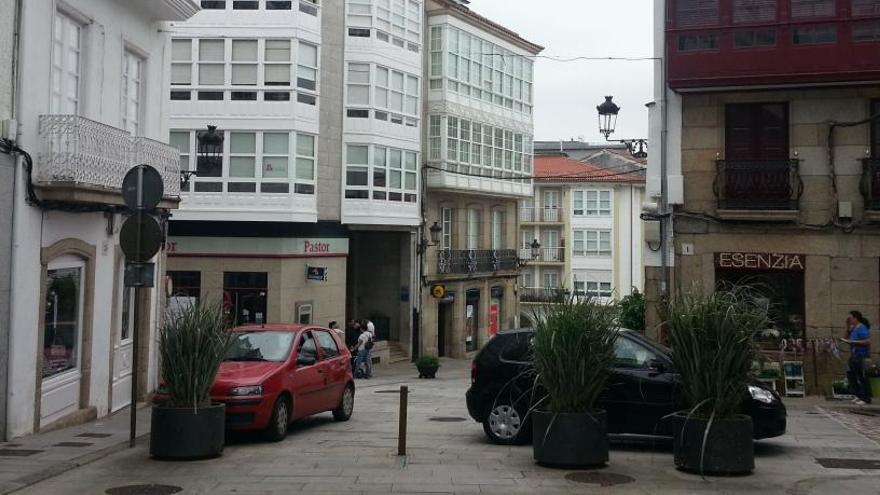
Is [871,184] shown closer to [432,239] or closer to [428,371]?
[428,371]

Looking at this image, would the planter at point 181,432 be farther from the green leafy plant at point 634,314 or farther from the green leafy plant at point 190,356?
the green leafy plant at point 634,314

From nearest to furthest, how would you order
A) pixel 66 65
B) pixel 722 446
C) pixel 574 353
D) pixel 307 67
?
1. pixel 722 446
2. pixel 574 353
3. pixel 66 65
4. pixel 307 67

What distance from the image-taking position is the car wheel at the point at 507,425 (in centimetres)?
1175

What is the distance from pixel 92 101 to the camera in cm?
1410

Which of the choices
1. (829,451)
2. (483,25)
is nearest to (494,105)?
(483,25)

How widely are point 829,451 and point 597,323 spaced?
12.6ft

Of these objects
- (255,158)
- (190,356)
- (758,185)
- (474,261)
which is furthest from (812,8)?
(474,261)

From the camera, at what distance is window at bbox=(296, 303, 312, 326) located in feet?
98.3

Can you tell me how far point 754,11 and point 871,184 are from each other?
3974 mm

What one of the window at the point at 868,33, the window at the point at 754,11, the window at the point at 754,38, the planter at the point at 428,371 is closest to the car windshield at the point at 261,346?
the window at the point at 754,38

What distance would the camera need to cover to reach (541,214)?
61.5 metres

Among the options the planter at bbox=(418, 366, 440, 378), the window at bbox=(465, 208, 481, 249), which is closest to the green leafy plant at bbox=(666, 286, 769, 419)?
the planter at bbox=(418, 366, 440, 378)

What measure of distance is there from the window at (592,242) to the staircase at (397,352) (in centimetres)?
2673

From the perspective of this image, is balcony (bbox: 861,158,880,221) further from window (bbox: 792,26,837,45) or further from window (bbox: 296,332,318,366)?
window (bbox: 296,332,318,366)
